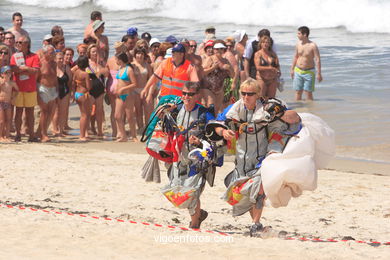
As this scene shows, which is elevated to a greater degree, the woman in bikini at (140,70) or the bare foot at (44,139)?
the woman in bikini at (140,70)

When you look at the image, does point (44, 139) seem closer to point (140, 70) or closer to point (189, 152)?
point (140, 70)

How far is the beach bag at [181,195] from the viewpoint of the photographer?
8.43 metres

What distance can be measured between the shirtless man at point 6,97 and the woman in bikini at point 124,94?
5.33 ft

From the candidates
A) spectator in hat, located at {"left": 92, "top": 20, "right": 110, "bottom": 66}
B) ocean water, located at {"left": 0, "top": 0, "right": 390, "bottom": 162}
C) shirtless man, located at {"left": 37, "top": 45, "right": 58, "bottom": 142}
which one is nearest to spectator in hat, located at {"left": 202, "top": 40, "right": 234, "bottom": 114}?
spectator in hat, located at {"left": 92, "top": 20, "right": 110, "bottom": 66}

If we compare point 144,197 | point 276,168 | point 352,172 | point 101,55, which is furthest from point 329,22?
point 276,168

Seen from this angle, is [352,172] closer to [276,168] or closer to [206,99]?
[206,99]

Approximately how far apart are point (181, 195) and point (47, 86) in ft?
19.9

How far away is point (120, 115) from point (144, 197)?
4003 mm

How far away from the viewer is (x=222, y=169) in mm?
12367

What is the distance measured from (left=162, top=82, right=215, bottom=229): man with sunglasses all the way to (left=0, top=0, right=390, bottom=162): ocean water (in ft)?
18.8

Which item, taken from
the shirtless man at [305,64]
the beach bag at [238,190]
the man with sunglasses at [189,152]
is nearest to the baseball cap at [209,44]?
the shirtless man at [305,64]

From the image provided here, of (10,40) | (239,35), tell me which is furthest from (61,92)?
(239,35)

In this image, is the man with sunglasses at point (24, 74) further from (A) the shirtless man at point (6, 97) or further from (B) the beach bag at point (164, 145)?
(B) the beach bag at point (164, 145)

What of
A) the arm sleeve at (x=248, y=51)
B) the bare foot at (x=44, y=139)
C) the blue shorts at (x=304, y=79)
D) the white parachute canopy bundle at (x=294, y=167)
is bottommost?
the bare foot at (x=44, y=139)
